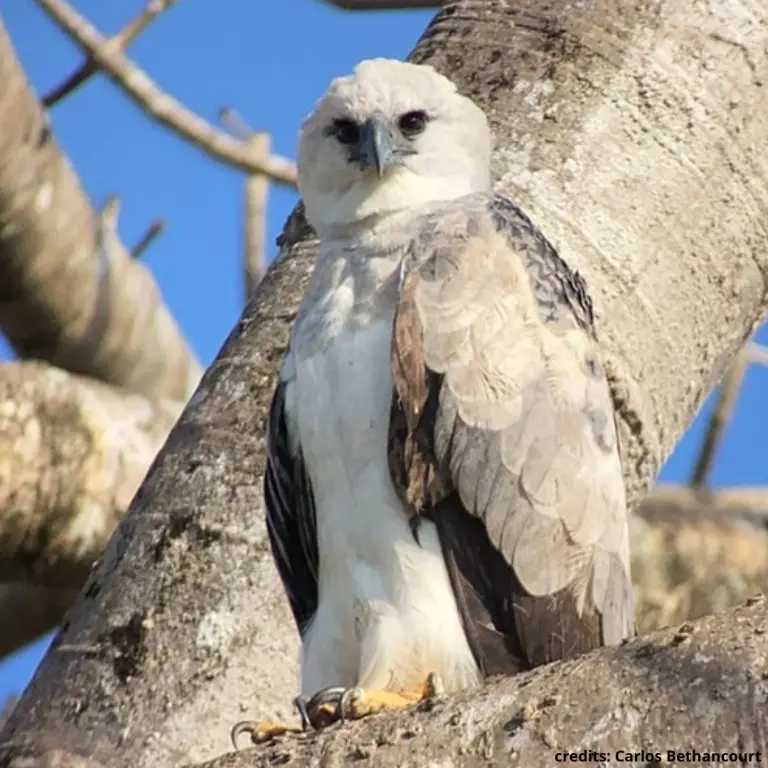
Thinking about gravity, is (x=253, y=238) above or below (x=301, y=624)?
above

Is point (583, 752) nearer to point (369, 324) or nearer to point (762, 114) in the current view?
point (369, 324)

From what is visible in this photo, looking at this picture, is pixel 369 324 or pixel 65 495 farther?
pixel 65 495

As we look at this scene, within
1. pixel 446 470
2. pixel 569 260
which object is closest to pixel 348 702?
pixel 446 470

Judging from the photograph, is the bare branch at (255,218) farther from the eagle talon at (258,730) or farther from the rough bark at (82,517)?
the eagle talon at (258,730)

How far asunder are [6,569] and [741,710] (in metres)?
3.66

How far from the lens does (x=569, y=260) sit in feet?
14.0

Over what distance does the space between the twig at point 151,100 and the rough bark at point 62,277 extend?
47cm

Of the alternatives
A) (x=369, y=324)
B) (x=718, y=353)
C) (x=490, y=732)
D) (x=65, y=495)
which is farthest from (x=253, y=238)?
(x=490, y=732)

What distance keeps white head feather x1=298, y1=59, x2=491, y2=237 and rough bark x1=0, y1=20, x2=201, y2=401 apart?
152 centimetres

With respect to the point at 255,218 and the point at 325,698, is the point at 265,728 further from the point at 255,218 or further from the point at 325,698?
the point at 255,218

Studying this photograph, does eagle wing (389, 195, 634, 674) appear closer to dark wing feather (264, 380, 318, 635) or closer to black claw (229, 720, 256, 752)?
dark wing feather (264, 380, 318, 635)

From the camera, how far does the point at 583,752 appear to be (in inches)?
96.0

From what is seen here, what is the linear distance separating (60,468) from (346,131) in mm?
1690

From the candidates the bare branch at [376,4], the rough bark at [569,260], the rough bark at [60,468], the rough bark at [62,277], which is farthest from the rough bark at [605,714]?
the bare branch at [376,4]
